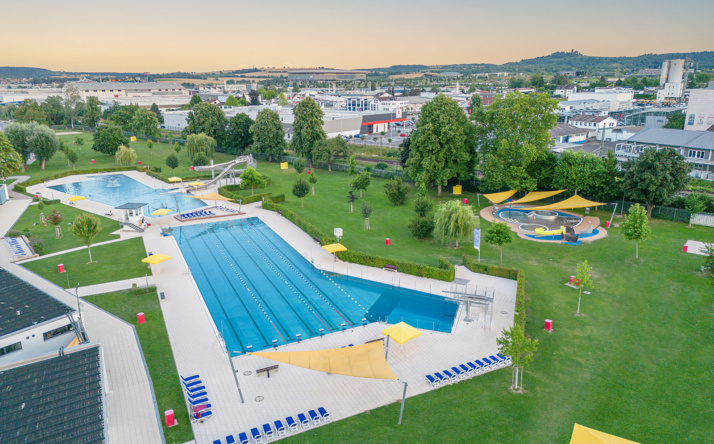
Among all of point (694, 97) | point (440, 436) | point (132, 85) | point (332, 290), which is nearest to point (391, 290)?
point (332, 290)

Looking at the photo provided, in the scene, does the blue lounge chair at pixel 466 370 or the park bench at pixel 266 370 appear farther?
the park bench at pixel 266 370

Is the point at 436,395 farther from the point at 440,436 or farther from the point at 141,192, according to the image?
the point at 141,192

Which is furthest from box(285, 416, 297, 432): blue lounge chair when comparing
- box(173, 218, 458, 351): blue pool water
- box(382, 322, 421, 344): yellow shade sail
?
box(173, 218, 458, 351): blue pool water

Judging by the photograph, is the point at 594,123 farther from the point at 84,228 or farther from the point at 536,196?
the point at 84,228

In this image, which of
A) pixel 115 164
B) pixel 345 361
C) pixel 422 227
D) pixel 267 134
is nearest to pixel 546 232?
pixel 422 227

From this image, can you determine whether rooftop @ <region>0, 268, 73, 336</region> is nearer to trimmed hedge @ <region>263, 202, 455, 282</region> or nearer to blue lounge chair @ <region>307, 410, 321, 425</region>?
blue lounge chair @ <region>307, 410, 321, 425</region>

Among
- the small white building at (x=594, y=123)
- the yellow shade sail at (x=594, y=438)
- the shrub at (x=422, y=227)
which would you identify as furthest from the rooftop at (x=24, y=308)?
the small white building at (x=594, y=123)

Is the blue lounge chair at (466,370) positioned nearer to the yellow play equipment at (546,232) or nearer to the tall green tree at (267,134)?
the yellow play equipment at (546,232)
